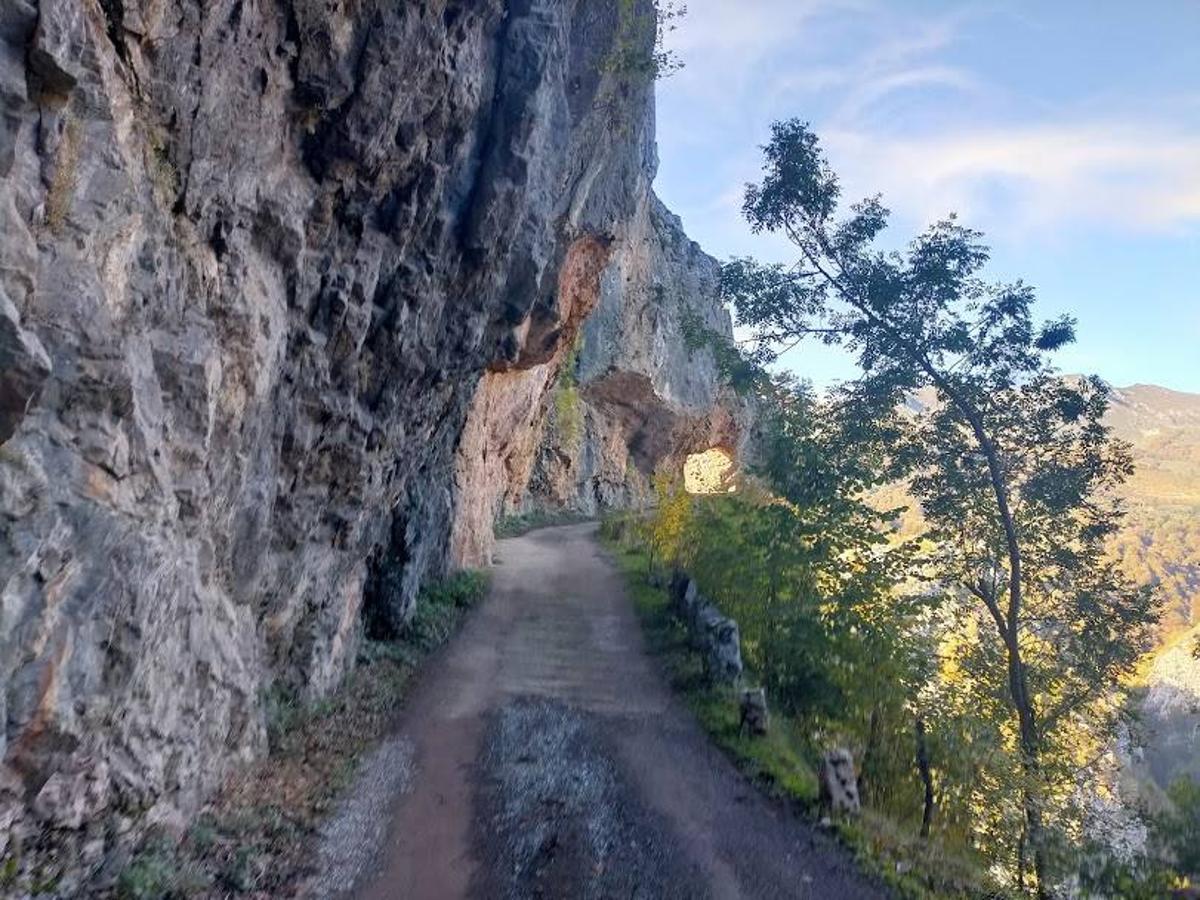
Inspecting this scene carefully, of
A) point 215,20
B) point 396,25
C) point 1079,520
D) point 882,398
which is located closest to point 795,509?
point 882,398

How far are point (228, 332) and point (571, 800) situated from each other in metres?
9.42

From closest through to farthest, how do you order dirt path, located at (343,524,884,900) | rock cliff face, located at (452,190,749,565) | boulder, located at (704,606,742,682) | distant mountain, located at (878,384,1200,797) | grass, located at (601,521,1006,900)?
dirt path, located at (343,524,884,900) < grass, located at (601,521,1006,900) < boulder, located at (704,606,742,682) < distant mountain, located at (878,384,1200,797) < rock cliff face, located at (452,190,749,565)

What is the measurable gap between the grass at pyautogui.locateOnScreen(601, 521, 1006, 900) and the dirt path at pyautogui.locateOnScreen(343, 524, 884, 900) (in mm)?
360

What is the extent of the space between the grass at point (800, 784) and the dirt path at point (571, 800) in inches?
14.2

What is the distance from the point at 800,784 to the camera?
13148 mm

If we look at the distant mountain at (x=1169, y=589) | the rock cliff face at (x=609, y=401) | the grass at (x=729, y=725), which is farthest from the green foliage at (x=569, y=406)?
the grass at (x=729, y=725)

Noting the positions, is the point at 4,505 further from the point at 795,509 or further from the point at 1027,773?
the point at 795,509

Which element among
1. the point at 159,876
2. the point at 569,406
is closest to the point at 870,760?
the point at 159,876

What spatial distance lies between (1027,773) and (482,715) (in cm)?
1052

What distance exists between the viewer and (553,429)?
46250 mm

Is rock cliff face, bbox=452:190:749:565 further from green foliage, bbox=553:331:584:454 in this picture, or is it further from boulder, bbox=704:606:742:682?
boulder, bbox=704:606:742:682

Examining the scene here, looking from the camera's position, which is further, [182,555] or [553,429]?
[553,429]

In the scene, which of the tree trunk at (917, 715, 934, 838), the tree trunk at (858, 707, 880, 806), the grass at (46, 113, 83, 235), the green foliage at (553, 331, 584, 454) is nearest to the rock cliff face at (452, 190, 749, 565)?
the green foliage at (553, 331, 584, 454)

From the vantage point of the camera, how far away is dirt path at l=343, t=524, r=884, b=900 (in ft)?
33.5
